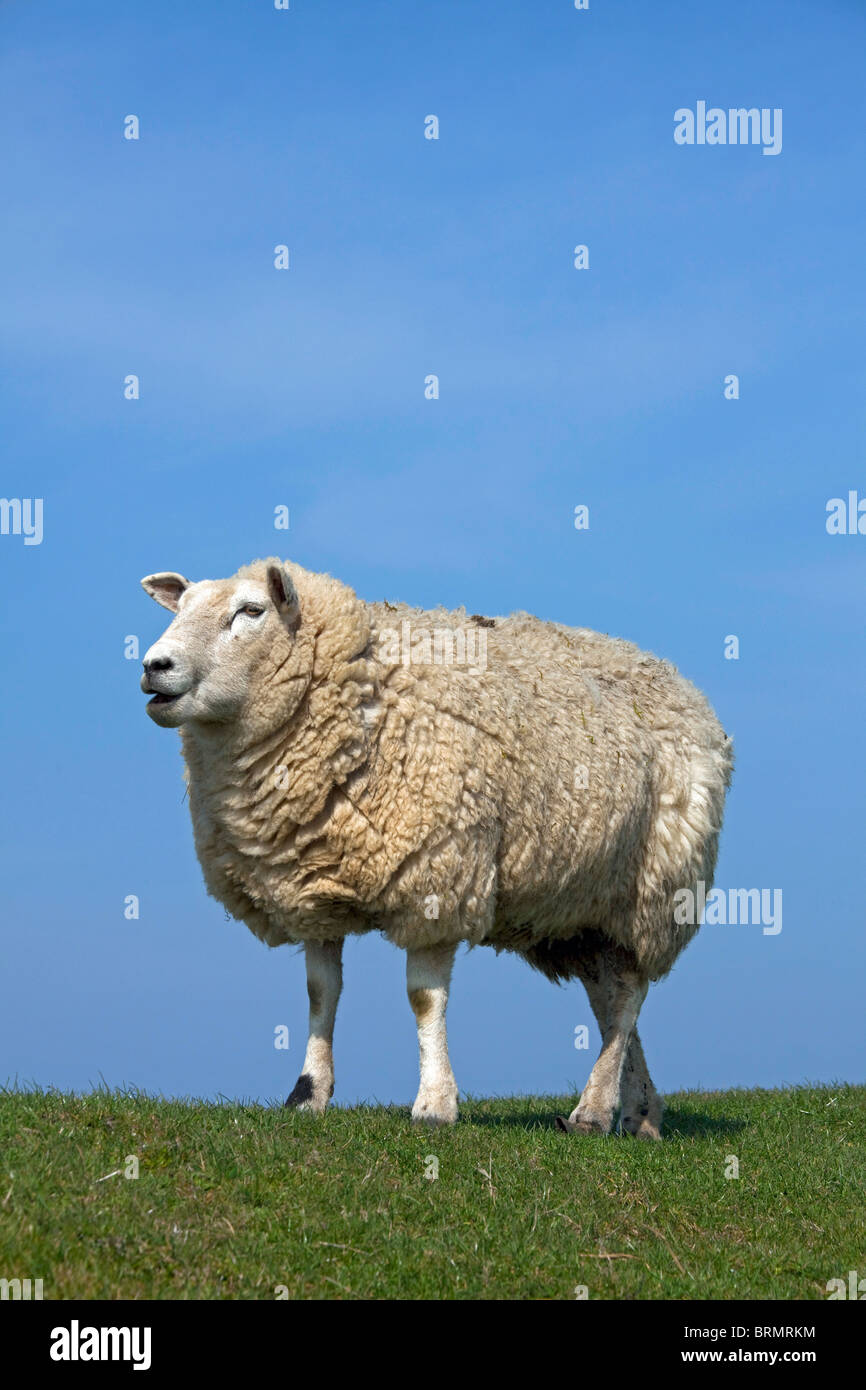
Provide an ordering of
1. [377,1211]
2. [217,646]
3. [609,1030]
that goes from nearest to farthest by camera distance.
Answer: [377,1211] → [217,646] → [609,1030]

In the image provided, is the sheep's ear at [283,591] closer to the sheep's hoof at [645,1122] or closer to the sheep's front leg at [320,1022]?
the sheep's front leg at [320,1022]

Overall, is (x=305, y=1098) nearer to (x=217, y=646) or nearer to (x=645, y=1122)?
(x=217, y=646)

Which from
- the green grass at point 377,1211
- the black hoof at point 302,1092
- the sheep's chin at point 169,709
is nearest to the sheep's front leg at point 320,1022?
the black hoof at point 302,1092

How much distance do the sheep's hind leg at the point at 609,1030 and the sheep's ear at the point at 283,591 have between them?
14.6 feet

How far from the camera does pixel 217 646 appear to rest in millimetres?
10258

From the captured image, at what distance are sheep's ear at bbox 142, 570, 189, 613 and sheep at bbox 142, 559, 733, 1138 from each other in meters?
0.02

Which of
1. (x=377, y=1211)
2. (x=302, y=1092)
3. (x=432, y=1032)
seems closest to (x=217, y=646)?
(x=432, y=1032)

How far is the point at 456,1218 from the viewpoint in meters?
8.45

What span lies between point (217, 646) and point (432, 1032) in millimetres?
3139

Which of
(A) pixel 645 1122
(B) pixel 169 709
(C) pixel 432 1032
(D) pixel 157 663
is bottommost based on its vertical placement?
(A) pixel 645 1122

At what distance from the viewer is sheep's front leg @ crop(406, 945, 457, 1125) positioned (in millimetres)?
10336

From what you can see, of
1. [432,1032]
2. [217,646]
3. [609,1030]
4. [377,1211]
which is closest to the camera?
[377,1211]
